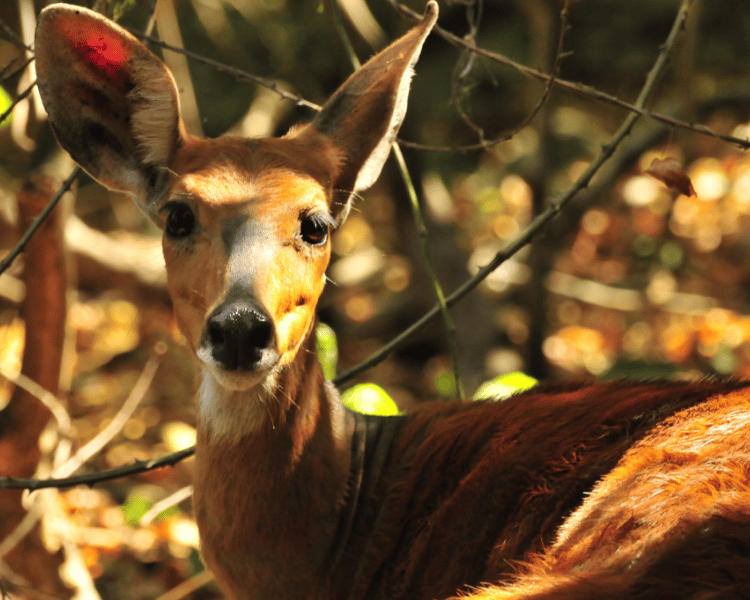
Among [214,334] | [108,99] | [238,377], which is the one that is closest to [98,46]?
[108,99]

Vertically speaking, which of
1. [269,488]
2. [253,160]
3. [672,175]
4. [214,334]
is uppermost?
[672,175]

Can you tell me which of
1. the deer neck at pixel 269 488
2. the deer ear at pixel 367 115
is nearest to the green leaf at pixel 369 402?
the deer neck at pixel 269 488

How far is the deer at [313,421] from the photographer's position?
2377mm

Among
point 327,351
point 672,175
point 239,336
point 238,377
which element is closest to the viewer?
point 239,336

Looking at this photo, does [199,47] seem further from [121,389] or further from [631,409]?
[631,409]

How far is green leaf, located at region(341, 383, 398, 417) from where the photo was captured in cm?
344

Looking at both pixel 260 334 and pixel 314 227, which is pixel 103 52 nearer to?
pixel 314 227

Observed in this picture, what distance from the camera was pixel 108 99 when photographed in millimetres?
2852

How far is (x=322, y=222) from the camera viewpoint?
8.95ft

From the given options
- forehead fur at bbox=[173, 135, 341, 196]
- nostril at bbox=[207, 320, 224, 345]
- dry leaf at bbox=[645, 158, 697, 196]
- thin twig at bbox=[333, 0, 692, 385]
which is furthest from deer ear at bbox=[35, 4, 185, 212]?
dry leaf at bbox=[645, 158, 697, 196]

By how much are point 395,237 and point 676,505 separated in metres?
6.76

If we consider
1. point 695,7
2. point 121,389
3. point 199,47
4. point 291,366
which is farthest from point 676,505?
point 199,47

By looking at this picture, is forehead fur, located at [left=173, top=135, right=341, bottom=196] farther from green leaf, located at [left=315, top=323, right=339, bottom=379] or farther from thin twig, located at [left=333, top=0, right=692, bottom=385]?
green leaf, located at [left=315, top=323, right=339, bottom=379]

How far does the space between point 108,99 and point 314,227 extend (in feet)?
2.79
